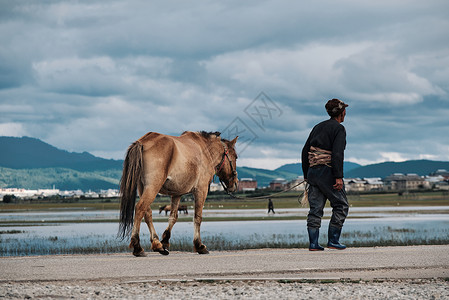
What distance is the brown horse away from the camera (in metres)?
11.6

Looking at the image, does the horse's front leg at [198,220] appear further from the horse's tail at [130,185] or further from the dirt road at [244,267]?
the horse's tail at [130,185]

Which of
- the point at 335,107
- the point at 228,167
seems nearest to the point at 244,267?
the point at 335,107

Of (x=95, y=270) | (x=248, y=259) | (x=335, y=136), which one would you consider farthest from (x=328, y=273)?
(x=95, y=270)

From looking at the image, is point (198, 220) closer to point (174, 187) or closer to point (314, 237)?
point (174, 187)

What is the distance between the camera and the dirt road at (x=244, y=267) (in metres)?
9.03

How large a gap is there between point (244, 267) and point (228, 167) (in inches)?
214

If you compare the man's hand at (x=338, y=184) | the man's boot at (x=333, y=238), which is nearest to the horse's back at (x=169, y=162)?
the man's boot at (x=333, y=238)

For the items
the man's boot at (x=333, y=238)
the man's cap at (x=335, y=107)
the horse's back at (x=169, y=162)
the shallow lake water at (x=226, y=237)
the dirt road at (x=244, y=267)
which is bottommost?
the shallow lake water at (x=226, y=237)

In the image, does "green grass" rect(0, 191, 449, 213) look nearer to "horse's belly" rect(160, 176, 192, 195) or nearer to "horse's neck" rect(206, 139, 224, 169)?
"horse's neck" rect(206, 139, 224, 169)

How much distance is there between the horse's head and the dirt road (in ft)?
12.3

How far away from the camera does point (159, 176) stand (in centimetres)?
1170

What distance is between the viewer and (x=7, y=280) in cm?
863

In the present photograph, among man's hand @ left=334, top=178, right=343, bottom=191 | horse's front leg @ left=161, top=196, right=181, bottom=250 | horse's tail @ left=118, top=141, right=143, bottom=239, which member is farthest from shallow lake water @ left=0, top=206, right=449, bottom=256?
man's hand @ left=334, top=178, right=343, bottom=191

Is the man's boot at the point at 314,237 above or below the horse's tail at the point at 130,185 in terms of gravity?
below
